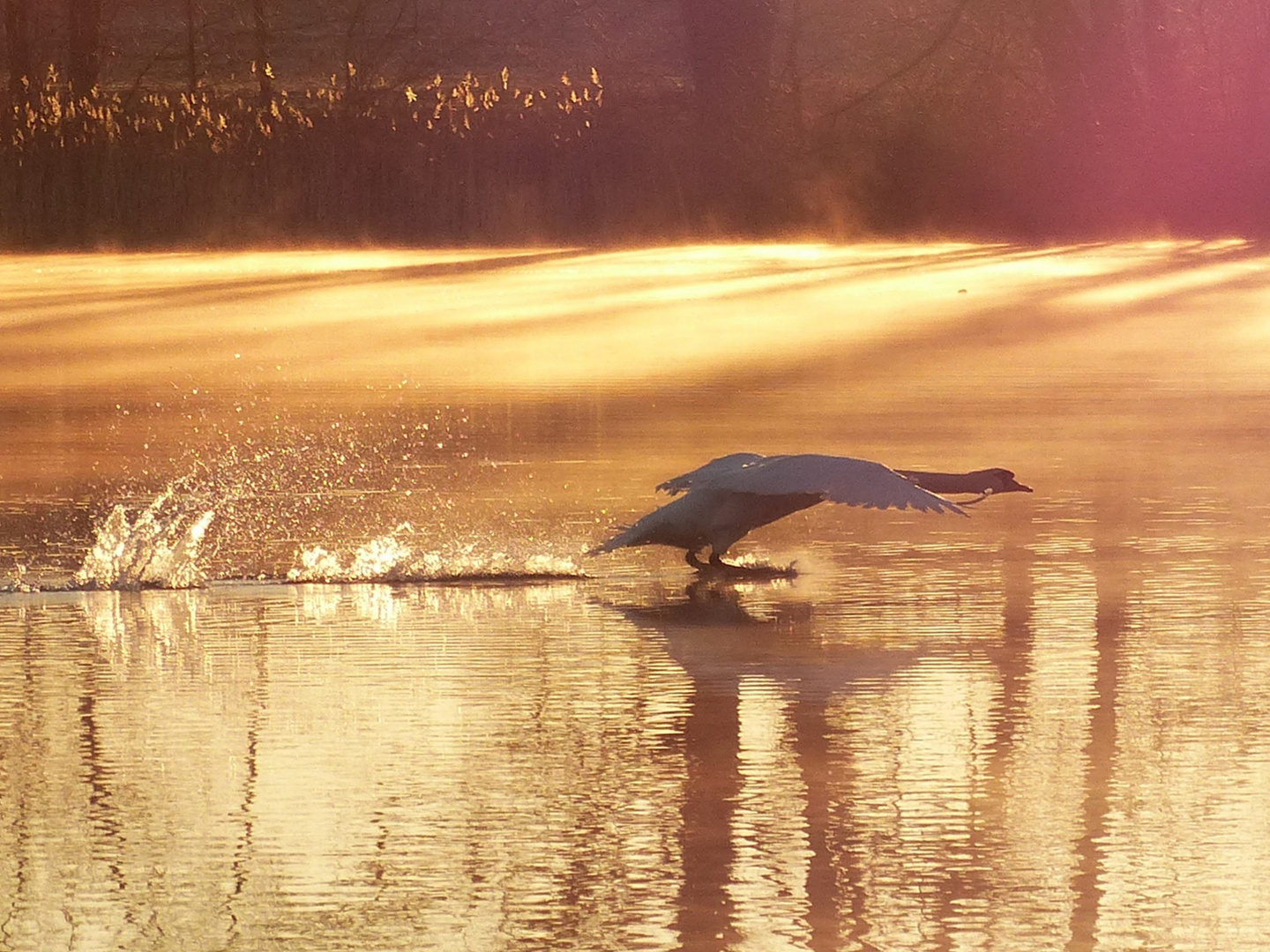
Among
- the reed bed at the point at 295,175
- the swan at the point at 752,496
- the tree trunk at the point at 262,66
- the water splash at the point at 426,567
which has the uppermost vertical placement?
the tree trunk at the point at 262,66

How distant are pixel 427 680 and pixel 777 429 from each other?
214 inches

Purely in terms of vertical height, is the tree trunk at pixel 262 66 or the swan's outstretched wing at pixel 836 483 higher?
the tree trunk at pixel 262 66

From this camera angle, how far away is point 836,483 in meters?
7.91

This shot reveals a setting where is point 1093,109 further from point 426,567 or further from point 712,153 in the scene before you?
point 426,567

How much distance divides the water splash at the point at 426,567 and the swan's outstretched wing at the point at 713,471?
0.37 meters

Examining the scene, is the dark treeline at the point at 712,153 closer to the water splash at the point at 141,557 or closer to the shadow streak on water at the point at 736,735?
the water splash at the point at 141,557

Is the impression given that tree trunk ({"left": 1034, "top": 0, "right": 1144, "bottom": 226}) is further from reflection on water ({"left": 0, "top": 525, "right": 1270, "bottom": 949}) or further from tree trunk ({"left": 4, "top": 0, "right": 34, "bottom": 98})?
reflection on water ({"left": 0, "top": 525, "right": 1270, "bottom": 949})

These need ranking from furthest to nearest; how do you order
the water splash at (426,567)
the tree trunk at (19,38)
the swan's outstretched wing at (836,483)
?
the tree trunk at (19,38) < the water splash at (426,567) < the swan's outstretched wing at (836,483)

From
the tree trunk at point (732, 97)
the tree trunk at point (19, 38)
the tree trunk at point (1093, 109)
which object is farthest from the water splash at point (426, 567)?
the tree trunk at point (19, 38)

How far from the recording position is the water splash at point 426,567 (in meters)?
8.04

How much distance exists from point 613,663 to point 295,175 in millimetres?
19398

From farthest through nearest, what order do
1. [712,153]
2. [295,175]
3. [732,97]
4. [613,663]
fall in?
1. [732,97]
2. [712,153]
3. [295,175]
4. [613,663]

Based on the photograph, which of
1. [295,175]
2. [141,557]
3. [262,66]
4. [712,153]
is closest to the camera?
[141,557]

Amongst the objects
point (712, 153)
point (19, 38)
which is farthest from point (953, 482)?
point (19, 38)
